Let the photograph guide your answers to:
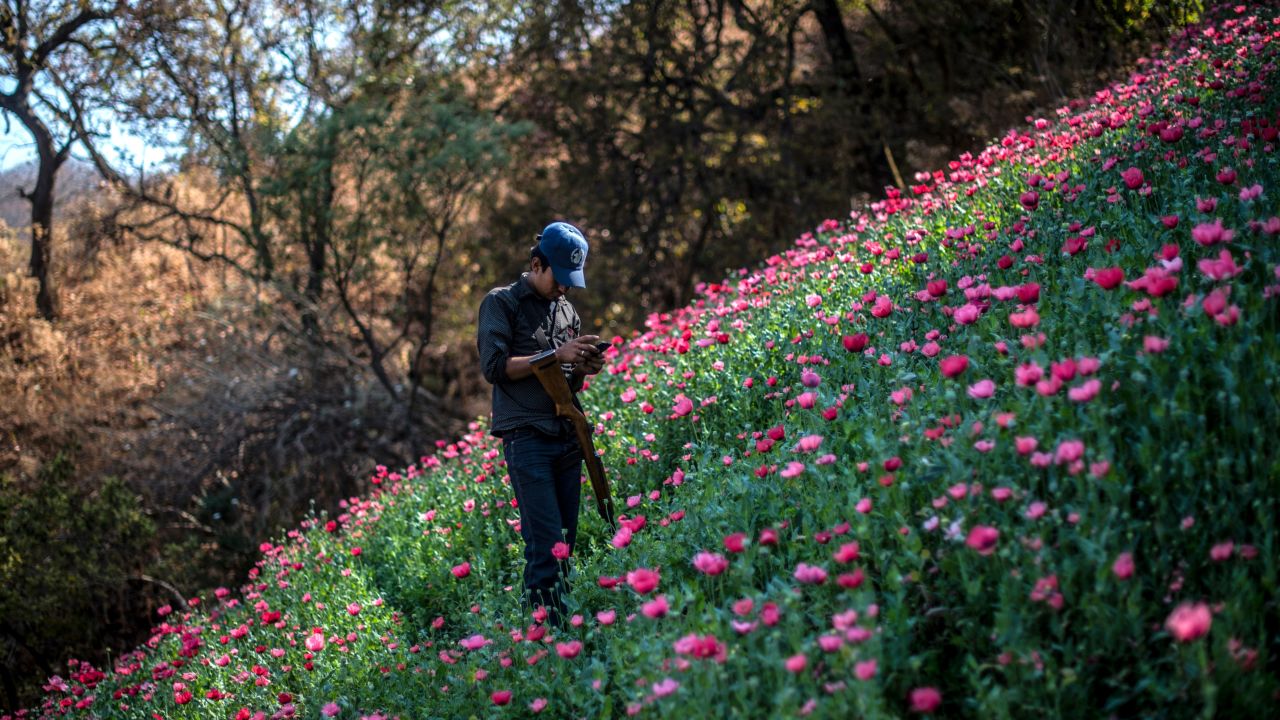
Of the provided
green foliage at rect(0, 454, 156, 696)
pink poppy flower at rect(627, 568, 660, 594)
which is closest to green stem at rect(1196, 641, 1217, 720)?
pink poppy flower at rect(627, 568, 660, 594)

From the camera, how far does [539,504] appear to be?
4.17 meters

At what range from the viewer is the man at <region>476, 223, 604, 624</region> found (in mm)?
4156

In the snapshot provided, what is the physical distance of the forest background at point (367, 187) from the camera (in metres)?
12.9

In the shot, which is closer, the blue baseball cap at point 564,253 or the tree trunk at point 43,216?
the blue baseball cap at point 564,253

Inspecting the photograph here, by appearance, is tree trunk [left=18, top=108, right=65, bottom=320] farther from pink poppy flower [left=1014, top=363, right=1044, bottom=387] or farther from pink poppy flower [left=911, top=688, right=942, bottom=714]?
pink poppy flower [left=911, top=688, right=942, bottom=714]

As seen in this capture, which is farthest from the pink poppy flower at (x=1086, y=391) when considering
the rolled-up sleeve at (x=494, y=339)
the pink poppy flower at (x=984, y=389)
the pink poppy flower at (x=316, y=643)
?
the pink poppy flower at (x=316, y=643)

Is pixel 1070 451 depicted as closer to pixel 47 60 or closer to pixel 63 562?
pixel 63 562

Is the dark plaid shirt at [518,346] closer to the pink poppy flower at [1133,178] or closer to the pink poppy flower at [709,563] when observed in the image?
the pink poppy flower at [709,563]

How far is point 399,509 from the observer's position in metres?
6.72

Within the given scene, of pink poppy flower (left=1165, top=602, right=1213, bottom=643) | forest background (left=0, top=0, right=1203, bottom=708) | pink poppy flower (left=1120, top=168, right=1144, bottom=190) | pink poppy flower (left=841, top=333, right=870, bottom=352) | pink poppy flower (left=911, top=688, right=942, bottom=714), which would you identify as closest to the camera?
pink poppy flower (left=1165, top=602, right=1213, bottom=643)

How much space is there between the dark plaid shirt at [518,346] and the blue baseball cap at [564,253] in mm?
217

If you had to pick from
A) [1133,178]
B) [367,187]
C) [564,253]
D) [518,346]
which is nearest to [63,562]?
[367,187]

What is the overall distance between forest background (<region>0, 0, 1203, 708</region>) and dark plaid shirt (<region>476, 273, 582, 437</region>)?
8431 mm

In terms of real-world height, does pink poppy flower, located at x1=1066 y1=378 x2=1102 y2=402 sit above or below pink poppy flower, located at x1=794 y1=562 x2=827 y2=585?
above
